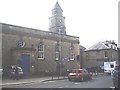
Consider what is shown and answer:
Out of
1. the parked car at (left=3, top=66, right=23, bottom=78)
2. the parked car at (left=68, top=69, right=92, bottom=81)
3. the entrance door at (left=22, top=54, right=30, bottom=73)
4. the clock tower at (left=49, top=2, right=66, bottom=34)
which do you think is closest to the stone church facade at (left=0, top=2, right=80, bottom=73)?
the entrance door at (left=22, top=54, right=30, bottom=73)

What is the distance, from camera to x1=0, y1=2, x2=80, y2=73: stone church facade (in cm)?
3538

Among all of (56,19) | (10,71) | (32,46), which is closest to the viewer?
(10,71)

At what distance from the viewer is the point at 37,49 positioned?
40.3m

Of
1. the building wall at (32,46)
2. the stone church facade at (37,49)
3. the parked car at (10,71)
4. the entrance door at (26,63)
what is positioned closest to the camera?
the parked car at (10,71)

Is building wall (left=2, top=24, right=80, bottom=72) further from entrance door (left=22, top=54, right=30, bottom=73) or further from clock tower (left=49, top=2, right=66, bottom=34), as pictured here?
clock tower (left=49, top=2, right=66, bottom=34)

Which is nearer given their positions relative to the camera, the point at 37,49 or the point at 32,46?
the point at 32,46

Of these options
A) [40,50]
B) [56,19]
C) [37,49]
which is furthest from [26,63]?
[56,19]

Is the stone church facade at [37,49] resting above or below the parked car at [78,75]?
above

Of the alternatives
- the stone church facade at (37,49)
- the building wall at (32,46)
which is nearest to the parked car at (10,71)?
the stone church facade at (37,49)

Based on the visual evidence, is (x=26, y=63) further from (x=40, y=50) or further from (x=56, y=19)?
(x=56, y=19)

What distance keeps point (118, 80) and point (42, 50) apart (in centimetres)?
2274

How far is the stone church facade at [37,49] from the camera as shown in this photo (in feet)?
116

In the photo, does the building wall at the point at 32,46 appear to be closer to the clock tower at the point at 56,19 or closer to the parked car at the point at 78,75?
the parked car at the point at 78,75

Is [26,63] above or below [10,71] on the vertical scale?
above
